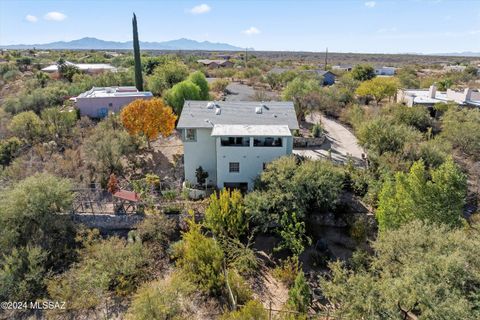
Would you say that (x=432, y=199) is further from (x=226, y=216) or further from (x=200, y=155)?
(x=200, y=155)

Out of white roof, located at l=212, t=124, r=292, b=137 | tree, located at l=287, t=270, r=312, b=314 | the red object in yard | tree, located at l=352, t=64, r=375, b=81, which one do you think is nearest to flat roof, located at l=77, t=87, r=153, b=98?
white roof, located at l=212, t=124, r=292, b=137

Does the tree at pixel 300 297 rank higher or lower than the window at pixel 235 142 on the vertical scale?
lower

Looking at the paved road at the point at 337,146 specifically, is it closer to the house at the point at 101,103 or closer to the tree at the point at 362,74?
the house at the point at 101,103

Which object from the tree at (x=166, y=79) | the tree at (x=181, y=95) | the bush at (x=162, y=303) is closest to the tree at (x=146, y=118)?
the tree at (x=181, y=95)

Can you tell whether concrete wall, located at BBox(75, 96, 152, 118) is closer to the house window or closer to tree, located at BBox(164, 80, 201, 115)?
tree, located at BBox(164, 80, 201, 115)

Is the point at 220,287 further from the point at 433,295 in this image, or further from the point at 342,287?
the point at 433,295

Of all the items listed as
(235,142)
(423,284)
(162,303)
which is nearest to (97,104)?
(235,142)
